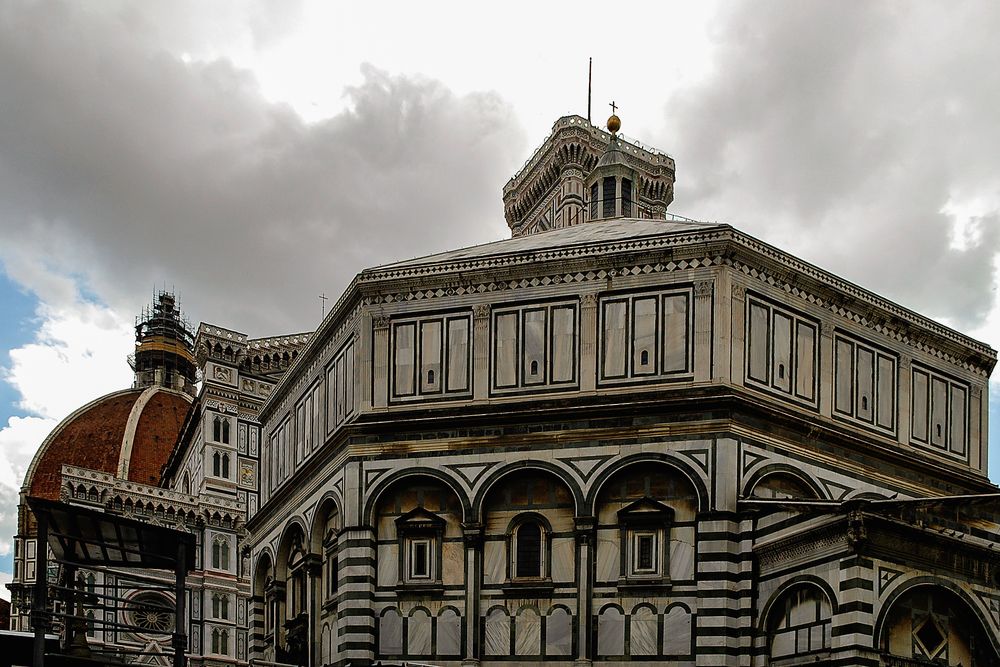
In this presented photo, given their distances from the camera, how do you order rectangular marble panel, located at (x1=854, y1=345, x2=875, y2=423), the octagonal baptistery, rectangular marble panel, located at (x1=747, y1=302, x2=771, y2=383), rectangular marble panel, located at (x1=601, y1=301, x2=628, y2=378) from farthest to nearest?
rectangular marble panel, located at (x1=854, y1=345, x2=875, y2=423) < rectangular marble panel, located at (x1=601, y1=301, x2=628, y2=378) < rectangular marble panel, located at (x1=747, y1=302, x2=771, y2=383) < the octagonal baptistery

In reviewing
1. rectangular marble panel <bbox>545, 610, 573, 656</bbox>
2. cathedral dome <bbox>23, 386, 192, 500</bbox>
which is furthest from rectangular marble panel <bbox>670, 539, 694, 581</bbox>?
cathedral dome <bbox>23, 386, 192, 500</bbox>

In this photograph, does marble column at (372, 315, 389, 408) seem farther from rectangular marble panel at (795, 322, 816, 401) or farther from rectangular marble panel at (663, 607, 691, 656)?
rectangular marble panel at (795, 322, 816, 401)

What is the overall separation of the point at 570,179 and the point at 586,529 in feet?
187

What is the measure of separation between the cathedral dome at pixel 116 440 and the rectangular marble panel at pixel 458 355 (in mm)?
72008

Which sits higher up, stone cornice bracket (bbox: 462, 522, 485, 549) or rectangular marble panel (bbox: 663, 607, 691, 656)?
stone cornice bracket (bbox: 462, 522, 485, 549)

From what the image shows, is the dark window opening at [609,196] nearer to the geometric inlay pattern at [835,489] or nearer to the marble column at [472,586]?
the geometric inlay pattern at [835,489]

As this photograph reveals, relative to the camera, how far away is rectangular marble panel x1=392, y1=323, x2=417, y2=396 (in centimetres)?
2992

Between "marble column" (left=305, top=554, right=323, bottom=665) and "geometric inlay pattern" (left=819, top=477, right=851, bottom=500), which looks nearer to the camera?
"geometric inlay pattern" (left=819, top=477, right=851, bottom=500)

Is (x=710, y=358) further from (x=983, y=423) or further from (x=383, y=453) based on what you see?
(x=983, y=423)

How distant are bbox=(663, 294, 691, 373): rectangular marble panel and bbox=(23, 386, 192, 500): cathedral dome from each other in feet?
247

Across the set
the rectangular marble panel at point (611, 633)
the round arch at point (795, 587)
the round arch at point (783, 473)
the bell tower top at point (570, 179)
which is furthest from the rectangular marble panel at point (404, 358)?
the bell tower top at point (570, 179)

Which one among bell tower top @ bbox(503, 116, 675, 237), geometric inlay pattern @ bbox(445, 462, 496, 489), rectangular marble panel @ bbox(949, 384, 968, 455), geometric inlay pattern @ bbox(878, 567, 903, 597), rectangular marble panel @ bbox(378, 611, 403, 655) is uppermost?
bell tower top @ bbox(503, 116, 675, 237)

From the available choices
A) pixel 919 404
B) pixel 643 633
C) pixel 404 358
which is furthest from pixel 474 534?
pixel 919 404

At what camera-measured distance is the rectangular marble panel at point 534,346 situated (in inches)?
1145
